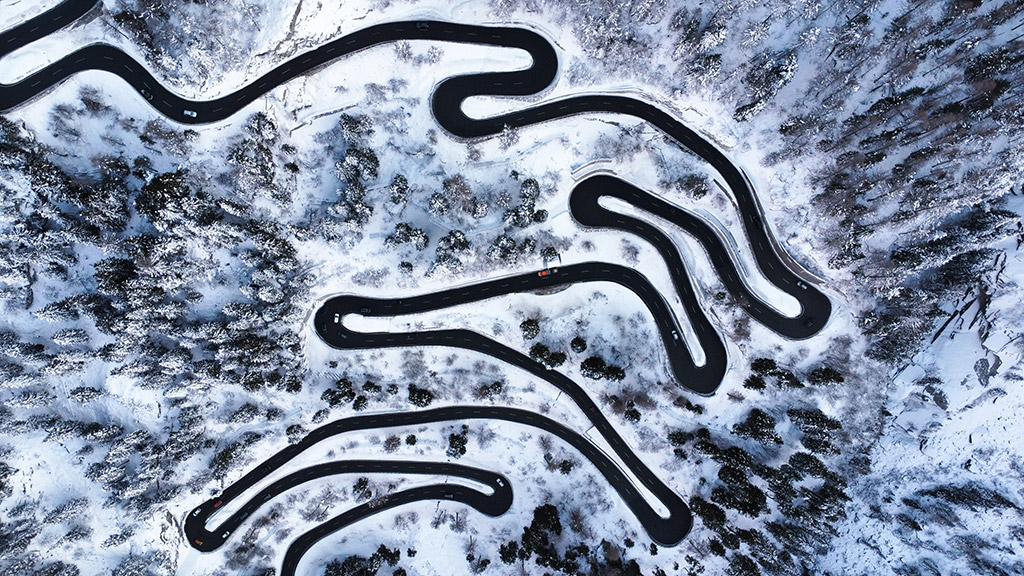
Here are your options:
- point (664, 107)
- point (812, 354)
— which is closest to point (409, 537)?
point (812, 354)

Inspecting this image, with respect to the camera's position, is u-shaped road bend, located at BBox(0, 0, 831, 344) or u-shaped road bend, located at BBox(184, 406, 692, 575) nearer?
u-shaped road bend, located at BBox(0, 0, 831, 344)

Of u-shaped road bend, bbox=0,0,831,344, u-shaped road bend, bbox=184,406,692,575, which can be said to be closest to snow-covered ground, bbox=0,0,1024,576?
u-shaped road bend, bbox=0,0,831,344

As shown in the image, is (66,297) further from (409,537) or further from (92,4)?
Result: (409,537)

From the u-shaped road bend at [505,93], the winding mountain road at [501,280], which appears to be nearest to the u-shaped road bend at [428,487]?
the winding mountain road at [501,280]

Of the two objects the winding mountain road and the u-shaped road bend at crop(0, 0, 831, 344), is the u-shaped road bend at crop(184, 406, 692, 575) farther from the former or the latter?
the u-shaped road bend at crop(0, 0, 831, 344)

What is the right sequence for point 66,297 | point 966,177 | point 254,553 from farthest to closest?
point 254,553
point 66,297
point 966,177

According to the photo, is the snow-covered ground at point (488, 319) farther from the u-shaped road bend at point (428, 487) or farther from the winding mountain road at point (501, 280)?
the u-shaped road bend at point (428, 487)
